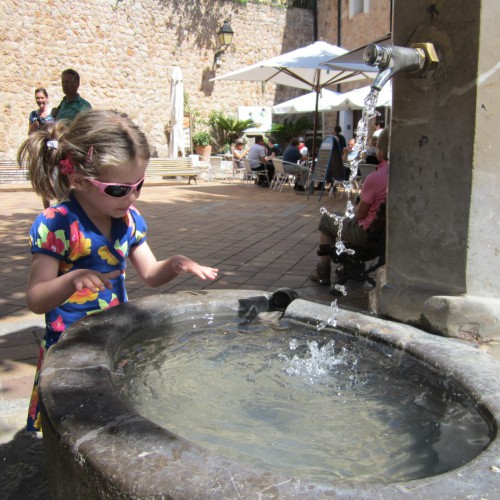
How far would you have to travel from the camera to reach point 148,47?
19.0 meters

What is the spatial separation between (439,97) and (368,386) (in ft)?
3.64

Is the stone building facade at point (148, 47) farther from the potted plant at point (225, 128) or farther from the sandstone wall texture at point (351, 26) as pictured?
the potted plant at point (225, 128)

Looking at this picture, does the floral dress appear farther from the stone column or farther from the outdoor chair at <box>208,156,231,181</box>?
the outdoor chair at <box>208,156,231,181</box>

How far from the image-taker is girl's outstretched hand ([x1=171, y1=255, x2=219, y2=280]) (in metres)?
1.93

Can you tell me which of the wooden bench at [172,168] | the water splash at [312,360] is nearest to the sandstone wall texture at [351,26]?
the wooden bench at [172,168]

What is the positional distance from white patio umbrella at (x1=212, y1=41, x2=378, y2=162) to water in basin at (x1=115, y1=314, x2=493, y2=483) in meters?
8.90

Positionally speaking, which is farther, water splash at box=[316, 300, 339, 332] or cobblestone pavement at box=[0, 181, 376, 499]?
cobblestone pavement at box=[0, 181, 376, 499]

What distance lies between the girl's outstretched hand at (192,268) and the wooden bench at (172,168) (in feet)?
42.8

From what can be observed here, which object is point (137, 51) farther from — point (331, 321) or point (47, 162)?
point (331, 321)

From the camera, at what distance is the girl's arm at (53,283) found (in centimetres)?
161

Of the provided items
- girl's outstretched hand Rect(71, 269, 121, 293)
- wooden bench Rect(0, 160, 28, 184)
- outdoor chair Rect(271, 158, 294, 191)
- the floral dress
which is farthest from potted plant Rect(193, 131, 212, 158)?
girl's outstretched hand Rect(71, 269, 121, 293)

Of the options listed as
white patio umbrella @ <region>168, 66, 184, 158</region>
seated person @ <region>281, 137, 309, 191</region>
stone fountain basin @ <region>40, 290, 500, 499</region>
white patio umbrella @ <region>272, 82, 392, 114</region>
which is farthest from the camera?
white patio umbrella @ <region>168, 66, 184, 158</region>

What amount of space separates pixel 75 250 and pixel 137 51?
1831 centimetres

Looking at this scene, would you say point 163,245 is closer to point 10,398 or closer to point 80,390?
point 10,398
